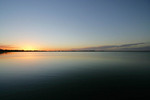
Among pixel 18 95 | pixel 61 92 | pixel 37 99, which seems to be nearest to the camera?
pixel 37 99

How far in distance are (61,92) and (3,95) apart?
566cm

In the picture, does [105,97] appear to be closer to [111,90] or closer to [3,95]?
[111,90]

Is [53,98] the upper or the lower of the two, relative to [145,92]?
upper

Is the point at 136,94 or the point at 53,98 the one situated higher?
the point at 53,98

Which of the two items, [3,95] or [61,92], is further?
[61,92]

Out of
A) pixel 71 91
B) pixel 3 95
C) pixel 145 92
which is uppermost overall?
Result: pixel 3 95

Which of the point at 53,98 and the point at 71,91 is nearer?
the point at 53,98

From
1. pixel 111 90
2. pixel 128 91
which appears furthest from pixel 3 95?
pixel 128 91

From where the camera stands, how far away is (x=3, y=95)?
8375mm

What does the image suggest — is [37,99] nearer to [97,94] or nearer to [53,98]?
[53,98]

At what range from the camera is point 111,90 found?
363 inches

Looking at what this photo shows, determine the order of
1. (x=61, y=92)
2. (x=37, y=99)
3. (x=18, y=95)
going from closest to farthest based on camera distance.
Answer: (x=37, y=99), (x=18, y=95), (x=61, y=92)

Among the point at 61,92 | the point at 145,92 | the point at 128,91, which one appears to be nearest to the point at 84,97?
the point at 61,92

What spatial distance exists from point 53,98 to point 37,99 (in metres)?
1.42
